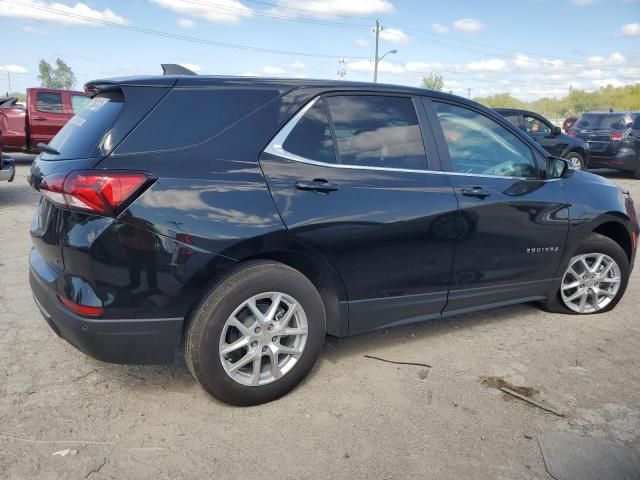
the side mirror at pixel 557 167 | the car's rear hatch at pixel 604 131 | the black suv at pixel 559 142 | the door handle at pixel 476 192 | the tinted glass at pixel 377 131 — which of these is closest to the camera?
the tinted glass at pixel 377 131

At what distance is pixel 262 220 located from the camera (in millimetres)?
2748

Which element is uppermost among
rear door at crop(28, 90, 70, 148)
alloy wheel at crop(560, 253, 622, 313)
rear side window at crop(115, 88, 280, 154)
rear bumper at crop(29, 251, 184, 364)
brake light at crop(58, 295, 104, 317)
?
rear side window at crop(115, 88, 280, 154)

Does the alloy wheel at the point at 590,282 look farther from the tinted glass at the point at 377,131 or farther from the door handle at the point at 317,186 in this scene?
the door handle at the point at 317,186

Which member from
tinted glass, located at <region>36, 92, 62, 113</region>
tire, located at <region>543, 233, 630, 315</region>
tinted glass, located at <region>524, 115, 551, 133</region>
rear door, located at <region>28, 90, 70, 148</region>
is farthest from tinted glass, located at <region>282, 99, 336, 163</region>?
tinted glass, located at <region>36, 92, 62, 113</region>

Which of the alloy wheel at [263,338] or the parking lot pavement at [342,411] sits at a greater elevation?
the alloy wheel at [263,338]

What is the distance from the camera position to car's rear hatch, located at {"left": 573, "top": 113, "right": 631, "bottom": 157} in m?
14.0

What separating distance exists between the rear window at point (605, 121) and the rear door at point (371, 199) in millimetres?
13246

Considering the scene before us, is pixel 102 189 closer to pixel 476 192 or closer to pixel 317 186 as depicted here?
pixel 317 186

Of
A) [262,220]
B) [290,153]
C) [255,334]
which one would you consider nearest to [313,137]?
[290,153]

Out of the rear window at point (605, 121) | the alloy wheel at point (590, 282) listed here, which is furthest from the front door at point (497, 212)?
the rear window at point (605, 121)

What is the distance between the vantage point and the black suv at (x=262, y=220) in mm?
2541

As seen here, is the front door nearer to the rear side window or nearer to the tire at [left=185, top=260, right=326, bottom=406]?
the tire at [left=185, top=260, right=326, bottom=406]

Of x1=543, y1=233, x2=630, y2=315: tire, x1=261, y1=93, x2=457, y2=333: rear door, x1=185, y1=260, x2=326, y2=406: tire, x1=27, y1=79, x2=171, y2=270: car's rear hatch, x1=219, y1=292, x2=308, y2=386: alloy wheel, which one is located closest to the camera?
x1=27, y1=79, x2=171, y2=270: car's rear hatch

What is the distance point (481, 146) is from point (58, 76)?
3839 inches
